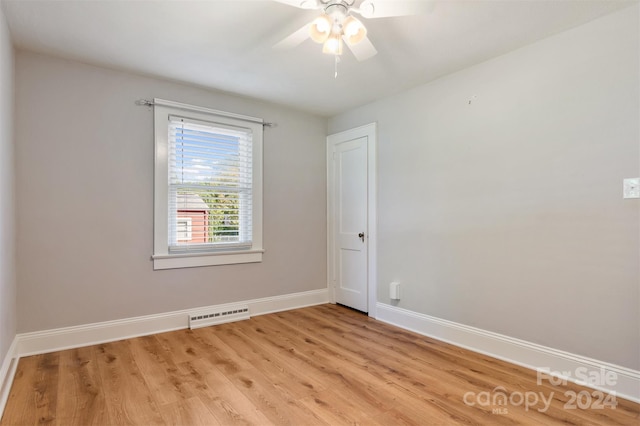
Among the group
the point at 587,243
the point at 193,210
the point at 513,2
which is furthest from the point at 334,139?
the point at 587,243

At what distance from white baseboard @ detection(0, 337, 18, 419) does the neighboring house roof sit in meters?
1.65

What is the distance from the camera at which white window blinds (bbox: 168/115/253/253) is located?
135 inches

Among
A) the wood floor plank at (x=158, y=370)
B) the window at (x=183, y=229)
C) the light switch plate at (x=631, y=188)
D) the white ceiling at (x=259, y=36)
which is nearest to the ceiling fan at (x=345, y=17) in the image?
the white ceiling at (x=259, y=36)

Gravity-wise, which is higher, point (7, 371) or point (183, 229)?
point (183, 229)

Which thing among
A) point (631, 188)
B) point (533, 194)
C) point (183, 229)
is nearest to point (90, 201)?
point (183, 229)

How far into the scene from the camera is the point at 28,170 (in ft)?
9.05

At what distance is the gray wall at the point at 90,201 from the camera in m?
2.77

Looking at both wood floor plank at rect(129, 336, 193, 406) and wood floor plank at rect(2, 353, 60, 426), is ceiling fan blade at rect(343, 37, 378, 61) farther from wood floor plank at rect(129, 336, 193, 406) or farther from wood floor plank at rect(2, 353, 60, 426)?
wood floor plank at rect(2, 353, 60, 426)

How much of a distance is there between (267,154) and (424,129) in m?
1.80

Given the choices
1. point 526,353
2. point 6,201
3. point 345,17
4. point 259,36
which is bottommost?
point 526,353

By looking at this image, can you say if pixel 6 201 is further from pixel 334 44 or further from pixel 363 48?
pixel 363 48

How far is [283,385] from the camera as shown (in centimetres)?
229

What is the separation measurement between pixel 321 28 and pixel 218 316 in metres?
2.94

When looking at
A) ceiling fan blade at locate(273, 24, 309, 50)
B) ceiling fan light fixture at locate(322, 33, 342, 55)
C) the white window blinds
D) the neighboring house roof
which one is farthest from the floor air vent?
ceiling fan light fixture at locate(322, 33, 342, 55)
